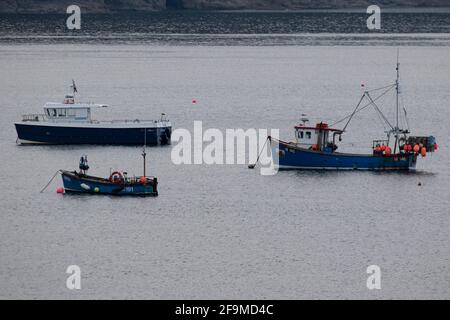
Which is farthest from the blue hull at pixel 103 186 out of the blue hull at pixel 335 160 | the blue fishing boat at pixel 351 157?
the blue hull at pixel 335 160

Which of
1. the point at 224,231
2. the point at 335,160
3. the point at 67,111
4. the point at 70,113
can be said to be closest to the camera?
the point at 224,231

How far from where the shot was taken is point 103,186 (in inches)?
4075

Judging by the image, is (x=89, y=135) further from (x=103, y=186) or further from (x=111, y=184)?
(x=111, y=184)

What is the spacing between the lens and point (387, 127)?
477 feet

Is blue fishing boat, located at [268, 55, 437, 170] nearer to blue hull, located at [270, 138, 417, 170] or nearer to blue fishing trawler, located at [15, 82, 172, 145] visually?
blue hull, located at [270, 138, 417, 170]

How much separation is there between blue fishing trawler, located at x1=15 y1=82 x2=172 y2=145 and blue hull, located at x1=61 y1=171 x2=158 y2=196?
82.4 ft

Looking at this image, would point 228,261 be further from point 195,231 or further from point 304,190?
point 304,190

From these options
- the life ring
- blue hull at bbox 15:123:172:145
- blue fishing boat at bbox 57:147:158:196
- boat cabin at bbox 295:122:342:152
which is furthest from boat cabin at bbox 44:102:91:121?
the life ring

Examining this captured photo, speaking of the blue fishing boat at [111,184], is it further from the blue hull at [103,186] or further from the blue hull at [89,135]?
the blue hull at [89,135]

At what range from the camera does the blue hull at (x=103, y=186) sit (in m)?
103

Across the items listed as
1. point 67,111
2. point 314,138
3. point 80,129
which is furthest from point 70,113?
point 314,138

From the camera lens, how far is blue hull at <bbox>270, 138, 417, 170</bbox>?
116 metres

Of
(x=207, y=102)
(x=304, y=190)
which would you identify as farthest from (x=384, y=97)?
(x=304, y=190)

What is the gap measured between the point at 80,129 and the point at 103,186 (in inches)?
1138
